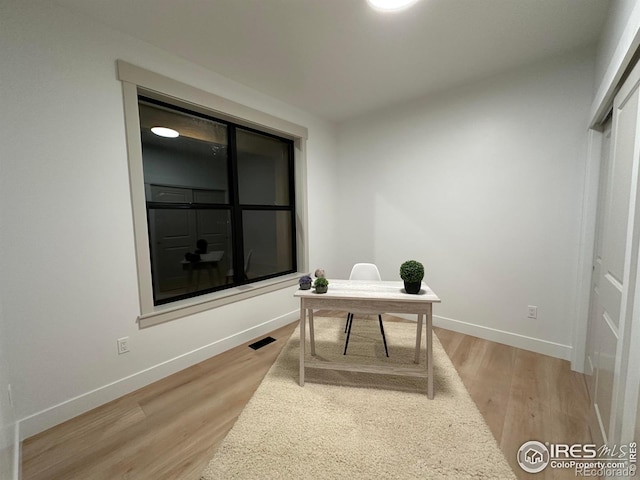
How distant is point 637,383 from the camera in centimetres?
93

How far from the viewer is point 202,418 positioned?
167 cm

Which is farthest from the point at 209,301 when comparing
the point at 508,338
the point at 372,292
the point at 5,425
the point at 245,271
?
the point at 508,338

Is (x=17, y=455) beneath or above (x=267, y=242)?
beneath

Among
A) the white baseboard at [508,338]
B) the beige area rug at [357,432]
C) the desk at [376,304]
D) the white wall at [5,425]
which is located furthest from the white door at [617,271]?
the white wall at [5,425]

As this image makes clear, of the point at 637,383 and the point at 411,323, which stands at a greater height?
the point at 637,383

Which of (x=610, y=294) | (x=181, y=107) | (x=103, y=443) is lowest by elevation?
(x=103, y=443)

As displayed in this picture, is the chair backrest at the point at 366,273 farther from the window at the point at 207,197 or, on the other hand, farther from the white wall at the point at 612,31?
the white wall at the point at 612,31

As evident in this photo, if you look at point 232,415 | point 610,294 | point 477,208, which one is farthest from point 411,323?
point 232,415

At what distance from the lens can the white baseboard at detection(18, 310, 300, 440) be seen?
5.13ft

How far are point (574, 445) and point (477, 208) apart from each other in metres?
1.95

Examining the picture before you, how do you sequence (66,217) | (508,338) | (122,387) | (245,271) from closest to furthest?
(66,217)
(122,387)
(508,338)
(245,271)

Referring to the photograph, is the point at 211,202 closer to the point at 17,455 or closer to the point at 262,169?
the point at 262,169

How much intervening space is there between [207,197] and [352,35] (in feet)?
6.28

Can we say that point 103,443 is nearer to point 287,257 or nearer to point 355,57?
point 287,257
